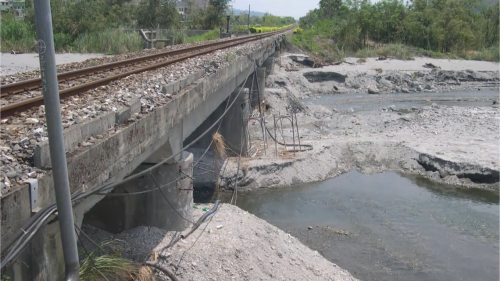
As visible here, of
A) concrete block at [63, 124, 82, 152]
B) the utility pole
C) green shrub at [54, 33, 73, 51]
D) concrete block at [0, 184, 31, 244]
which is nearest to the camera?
the utility pole

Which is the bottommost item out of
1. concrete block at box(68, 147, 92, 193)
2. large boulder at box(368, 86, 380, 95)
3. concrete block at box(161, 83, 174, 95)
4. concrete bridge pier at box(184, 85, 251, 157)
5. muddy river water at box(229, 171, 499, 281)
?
large boulder at box(368, 86, 380, 95)

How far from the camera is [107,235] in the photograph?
29.7ft

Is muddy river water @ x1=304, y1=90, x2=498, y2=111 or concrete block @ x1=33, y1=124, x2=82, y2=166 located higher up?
concrete block @ x1=33, y1=124, x2=82, y2=166

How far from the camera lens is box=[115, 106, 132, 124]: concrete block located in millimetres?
6047

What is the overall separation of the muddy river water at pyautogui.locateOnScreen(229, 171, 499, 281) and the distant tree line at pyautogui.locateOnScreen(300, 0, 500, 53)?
47.1m

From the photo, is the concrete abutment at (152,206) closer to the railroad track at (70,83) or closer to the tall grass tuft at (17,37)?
the railroad track at (70,83)

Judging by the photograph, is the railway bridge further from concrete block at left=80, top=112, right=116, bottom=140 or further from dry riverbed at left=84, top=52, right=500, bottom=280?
dry riverbed at left=84, top=52, right=500, bottom=280

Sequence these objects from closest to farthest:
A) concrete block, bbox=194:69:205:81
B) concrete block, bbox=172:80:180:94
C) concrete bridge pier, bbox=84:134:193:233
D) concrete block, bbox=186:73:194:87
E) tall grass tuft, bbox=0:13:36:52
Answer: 1. concrete block, bbox=172:80:180:94
2. concrete bridge pier, bbox=84:134:193:233
3. concrete block, bbox=186:73:194:87
4. concrete block, bbox=194:69:205:81
5. tall grass tuft, bbox=0:13:36:52

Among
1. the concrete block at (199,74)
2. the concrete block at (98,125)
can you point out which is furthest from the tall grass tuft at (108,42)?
the concrete block at (98,125)

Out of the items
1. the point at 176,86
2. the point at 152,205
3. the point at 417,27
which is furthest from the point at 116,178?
the point at 417,27

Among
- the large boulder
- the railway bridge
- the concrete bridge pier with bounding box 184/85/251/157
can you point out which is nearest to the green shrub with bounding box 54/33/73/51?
the concrete bridge pier with bounding box 184/85/251/157

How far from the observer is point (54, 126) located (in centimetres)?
350

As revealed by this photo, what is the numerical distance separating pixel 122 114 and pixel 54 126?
8.67 ft

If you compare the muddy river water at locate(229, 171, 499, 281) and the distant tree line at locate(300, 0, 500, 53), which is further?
the distant tree line at locate(300, 0, 500, 53)
